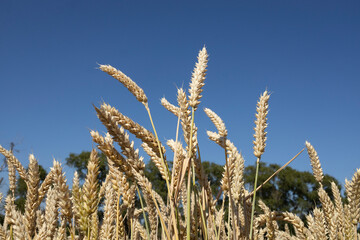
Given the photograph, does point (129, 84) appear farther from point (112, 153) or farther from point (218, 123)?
point (218, 123)

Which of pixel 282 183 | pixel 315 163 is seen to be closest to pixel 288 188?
pixel 282 183

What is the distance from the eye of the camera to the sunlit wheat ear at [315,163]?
4.07 metres

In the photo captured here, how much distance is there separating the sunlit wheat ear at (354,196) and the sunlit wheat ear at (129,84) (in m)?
2.53

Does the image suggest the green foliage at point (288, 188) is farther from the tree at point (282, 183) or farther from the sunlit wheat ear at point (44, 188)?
the sunlit wheat ear at point (44, 188)

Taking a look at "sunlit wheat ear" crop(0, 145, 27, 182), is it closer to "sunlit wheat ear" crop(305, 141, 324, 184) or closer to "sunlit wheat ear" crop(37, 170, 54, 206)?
"sunlit wheat ear" crop(37, 170, 54, 206)

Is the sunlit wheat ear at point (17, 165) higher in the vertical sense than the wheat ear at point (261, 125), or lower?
higher

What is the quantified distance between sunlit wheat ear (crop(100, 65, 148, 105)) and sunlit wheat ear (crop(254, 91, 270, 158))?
103cm

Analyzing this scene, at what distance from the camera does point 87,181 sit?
1.89 meters

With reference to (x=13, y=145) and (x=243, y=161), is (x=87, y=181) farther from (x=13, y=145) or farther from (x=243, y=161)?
(x=13, y=145)

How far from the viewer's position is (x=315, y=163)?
411 centimetres

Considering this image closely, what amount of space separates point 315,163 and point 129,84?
2940 millimetres

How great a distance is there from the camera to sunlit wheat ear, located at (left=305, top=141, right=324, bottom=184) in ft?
13.4

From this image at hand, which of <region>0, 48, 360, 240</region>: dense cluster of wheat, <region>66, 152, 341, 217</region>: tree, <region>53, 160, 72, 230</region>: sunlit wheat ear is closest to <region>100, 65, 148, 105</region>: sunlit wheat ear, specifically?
<region>0, 48, 360, 240</region>: dense cluster of wheat

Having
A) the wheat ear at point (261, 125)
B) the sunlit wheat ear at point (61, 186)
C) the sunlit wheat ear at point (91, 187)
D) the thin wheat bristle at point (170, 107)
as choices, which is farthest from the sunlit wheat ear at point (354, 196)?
the sunlit wheat ear at point (61, 186)
